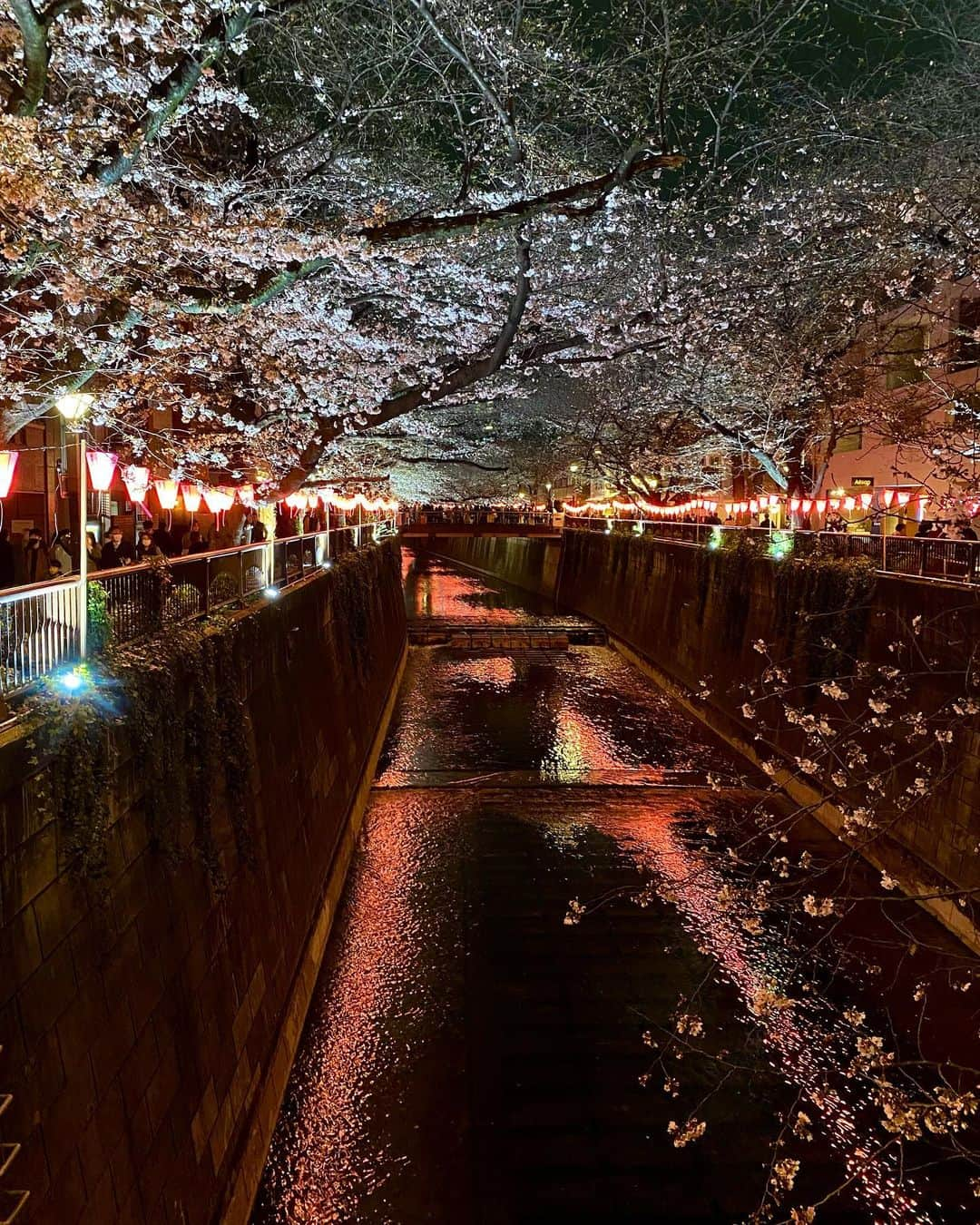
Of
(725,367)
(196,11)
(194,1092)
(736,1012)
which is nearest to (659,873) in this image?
(736,1012)

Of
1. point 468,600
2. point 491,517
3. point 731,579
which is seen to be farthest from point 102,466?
point 491,517

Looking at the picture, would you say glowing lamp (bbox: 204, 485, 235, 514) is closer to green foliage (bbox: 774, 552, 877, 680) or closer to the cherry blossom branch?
the cherry blossom branch

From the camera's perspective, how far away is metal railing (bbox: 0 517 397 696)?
464 cm

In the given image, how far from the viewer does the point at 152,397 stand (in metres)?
13.1

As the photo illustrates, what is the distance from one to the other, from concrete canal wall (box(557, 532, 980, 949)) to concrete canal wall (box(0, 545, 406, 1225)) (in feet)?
13.8

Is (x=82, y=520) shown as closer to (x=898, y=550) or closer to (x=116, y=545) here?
(x=116, y=545)

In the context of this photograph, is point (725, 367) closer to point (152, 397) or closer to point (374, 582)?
point (374, 582)

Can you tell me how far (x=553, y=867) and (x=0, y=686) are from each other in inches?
405

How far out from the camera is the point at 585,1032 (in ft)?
30.1

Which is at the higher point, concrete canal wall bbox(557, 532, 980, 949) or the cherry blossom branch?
the cherry blossom branch

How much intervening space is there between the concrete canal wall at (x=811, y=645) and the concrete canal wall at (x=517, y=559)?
18.4m

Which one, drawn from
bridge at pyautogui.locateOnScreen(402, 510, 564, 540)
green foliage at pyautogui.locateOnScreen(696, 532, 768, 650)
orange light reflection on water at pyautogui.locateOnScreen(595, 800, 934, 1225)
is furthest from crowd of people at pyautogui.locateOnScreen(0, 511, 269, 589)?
bridge at pyautogui.locateOnScreen(402, 510, 564, 540)

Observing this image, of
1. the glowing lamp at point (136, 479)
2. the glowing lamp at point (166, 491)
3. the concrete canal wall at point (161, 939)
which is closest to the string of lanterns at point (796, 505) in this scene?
the concrete canal wall at point (161, 939)

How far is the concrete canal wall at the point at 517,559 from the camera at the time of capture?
50094 mm
